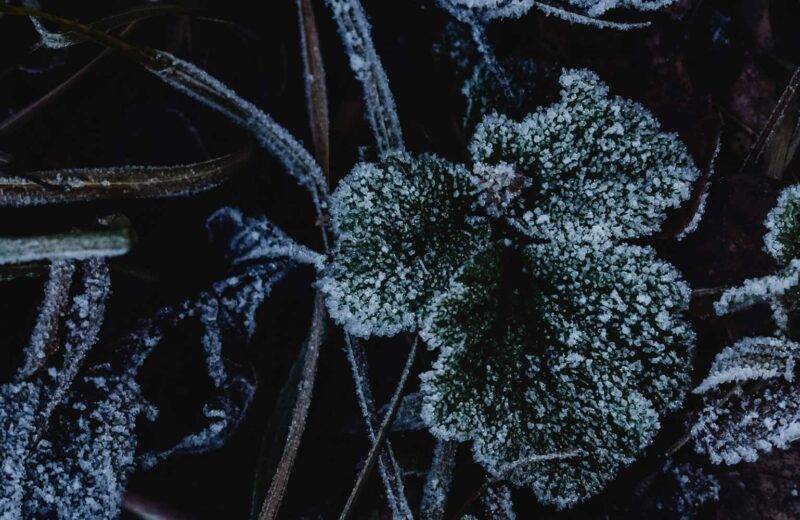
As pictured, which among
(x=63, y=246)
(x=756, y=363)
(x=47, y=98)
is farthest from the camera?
(x=47, y=98)

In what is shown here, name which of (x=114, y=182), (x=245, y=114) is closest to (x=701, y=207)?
(x=245, y=114)

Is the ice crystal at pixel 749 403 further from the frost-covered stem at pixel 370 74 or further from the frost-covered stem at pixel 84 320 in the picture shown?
the frost-covered stem at pixel 84 320

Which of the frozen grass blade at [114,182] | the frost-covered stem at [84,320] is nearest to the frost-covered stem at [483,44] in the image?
the frozen grass blade at [114,182]

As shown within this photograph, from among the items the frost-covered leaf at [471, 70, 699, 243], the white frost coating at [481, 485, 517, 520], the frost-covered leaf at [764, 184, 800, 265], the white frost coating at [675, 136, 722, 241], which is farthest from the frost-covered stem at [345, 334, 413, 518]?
the frost-covered leaf at [764, 184, 800, 265]

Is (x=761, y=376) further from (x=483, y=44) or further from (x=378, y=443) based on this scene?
(x=483, y=44)

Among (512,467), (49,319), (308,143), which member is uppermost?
(308,143)
